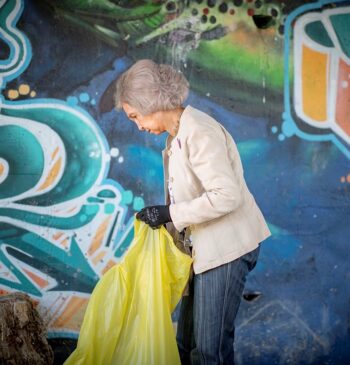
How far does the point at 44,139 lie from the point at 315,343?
2361 mm

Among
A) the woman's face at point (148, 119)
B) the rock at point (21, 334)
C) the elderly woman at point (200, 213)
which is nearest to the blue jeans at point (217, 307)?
the elderly woman at point (200, 213)

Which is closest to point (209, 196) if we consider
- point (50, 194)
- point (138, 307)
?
point (138, 307)

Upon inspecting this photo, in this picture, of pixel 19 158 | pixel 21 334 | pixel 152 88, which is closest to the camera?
pixel 152 88

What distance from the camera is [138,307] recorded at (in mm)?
2986

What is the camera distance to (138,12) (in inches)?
157

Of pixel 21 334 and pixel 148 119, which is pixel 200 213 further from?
pixel 21 334

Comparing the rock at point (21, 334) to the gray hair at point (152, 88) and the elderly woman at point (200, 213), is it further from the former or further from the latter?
the gray hair at point (152, 88)

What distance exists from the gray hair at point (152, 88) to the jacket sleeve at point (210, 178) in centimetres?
23

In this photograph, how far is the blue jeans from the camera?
282 centimetres

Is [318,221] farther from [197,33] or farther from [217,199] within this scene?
[217,199]

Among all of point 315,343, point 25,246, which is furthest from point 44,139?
point 315,343

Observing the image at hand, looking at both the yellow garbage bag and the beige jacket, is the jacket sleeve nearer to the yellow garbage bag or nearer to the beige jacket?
the beige jacket

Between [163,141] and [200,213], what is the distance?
144 centimetres

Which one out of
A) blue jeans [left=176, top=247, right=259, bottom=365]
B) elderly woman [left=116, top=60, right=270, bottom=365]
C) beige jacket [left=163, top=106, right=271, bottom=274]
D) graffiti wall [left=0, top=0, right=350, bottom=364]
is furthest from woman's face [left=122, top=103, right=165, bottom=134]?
graffiti wall [left=0, top=0, right=350, bottom=364]
